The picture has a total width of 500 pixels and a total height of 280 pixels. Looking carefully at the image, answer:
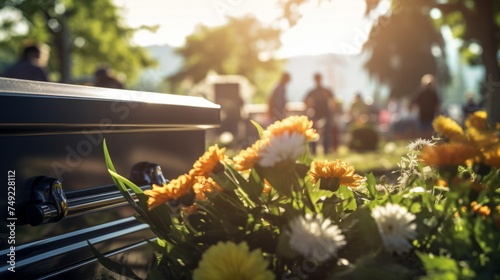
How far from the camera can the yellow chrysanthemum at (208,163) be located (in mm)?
1391

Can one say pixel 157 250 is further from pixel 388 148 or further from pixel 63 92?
pixel 388 148

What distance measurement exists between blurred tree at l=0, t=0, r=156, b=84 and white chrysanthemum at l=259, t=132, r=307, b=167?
22.3m

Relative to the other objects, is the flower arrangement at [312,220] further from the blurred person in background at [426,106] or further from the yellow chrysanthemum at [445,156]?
the blurred person in background at [426,106]

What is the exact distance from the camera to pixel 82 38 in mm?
31562

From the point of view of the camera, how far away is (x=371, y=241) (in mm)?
1252

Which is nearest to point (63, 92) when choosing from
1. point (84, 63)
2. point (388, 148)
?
point (388, 148)

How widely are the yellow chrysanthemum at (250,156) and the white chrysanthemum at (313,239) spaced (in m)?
0.19

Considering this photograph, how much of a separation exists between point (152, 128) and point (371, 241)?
3.54 feet

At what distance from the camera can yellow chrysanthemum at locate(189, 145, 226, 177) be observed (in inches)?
54.7

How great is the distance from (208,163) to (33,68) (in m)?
5.32

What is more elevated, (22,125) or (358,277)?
(22,125)

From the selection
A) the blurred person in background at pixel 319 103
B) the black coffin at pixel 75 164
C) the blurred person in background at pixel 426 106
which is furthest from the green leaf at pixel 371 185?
the blurred person in background at pixel 426 106

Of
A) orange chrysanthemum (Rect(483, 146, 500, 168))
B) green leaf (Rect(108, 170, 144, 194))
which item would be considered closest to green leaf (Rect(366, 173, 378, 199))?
orange chrysanthemum (Rect(483, 146, 500, 168))

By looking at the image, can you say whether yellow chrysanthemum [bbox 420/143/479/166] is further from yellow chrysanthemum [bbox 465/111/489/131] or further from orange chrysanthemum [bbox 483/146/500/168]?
yellow chrysanthemum [bbox 465/111/489/131]
